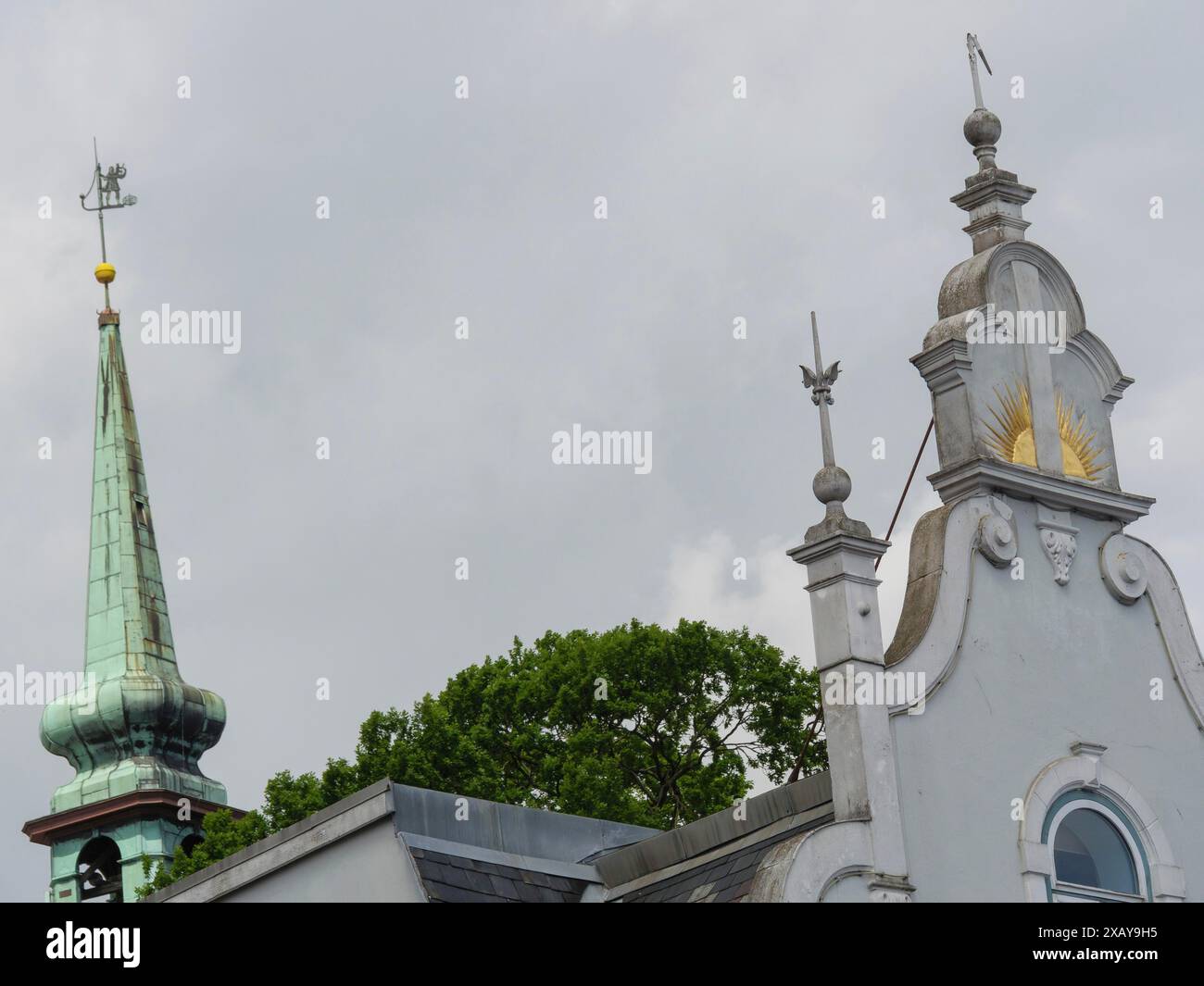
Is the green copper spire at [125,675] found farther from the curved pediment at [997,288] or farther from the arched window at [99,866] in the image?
the curved pediment at [997,288]

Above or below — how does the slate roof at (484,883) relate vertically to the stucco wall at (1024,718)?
below

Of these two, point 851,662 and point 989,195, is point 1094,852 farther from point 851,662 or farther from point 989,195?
point 989,195

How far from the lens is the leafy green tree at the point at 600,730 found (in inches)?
1777

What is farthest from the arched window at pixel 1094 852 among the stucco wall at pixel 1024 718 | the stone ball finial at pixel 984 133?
the stone ball finial at pixel 984 133

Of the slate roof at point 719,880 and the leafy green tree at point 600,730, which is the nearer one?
the slate roof at point 719,880

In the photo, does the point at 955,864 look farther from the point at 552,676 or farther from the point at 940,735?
the point at 552,676

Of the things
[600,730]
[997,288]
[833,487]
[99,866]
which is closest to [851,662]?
[833,487]

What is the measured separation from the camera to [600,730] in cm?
4641

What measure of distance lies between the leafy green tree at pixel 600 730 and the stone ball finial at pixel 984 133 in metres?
20.3

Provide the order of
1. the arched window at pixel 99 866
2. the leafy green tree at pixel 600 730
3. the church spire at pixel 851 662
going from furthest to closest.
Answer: the arched window at pixel 99 866 → the leafy green tree at pixel 600 730 → the church spire at pixel 851 662

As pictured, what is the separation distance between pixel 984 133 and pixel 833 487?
5.11 m

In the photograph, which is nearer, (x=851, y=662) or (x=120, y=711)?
(x=851, y=662)
